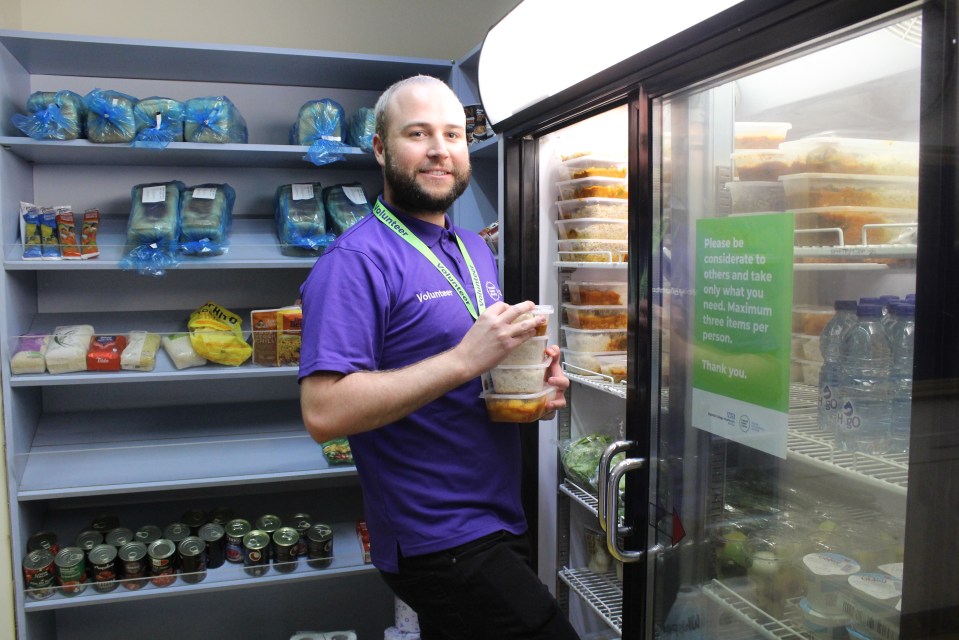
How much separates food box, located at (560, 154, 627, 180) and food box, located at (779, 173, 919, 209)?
0.98 metres

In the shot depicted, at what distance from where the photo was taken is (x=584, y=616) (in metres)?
2.66

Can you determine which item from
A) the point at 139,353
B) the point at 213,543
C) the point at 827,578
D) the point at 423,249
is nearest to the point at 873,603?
the point at 827,578

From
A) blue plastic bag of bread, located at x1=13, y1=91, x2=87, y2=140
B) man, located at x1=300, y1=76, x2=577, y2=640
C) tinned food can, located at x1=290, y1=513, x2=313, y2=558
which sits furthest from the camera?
tinned food can, located at x1=290, y1=513, x2=313, y2=558

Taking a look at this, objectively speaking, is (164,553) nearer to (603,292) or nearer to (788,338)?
(603,292)

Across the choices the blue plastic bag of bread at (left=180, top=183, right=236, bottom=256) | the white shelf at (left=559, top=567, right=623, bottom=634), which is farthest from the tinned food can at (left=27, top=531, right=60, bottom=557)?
the white shelf at (left=559, top=567, right=623, bottom=634)

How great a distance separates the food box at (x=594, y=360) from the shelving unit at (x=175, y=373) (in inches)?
37.9

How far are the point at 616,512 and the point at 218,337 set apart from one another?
199 cm

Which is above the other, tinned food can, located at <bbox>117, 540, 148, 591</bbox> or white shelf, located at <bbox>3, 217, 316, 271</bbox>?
white shelf, located at <bbox>3, 217, 316, 271</bbox>

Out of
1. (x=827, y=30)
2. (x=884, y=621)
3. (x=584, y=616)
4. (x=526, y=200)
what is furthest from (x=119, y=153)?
(x=884, y=621)

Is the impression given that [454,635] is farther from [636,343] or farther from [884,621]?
[884,621]

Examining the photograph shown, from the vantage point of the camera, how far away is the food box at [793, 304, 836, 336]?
1371mm

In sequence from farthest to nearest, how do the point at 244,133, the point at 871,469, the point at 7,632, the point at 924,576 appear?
1. the point at 244,133
2. the point at 7,632
3. the point at 871,469
4. the point at 924,576

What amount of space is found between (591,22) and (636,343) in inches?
31.7

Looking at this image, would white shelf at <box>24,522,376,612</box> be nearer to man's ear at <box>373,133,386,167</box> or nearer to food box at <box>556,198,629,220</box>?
food box at <box>556,198,629,220</box>
